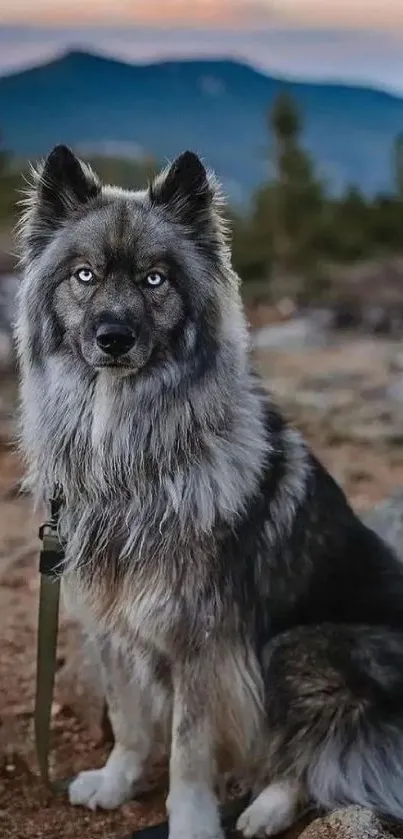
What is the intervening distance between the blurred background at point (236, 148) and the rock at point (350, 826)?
518 millimetres

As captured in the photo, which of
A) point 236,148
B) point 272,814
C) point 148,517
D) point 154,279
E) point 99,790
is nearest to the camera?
point 154,279

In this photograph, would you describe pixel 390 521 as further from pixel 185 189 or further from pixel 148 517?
pixel 185 189

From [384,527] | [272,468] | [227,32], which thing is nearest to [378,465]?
[384,527]

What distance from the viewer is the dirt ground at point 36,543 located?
2125 millimetres

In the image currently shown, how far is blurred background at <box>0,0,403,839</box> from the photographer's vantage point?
2.81 meters

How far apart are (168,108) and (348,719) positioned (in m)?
2.22

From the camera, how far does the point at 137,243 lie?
1.77 metres

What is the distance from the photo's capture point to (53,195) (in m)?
1.82

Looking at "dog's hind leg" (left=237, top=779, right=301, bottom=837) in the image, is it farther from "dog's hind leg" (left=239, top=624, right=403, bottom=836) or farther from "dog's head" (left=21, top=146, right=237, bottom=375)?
"dog's head" (left=21, top=146, right=237, bottom=375)

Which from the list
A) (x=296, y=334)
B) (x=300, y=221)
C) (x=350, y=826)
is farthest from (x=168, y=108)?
(x=350, y=826)

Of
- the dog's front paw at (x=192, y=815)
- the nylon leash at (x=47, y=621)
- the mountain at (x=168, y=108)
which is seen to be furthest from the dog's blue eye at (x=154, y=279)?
the mountain at (x=168, y=108)

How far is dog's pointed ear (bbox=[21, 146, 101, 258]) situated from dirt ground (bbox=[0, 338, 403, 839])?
733mm

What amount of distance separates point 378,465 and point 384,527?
1375mm

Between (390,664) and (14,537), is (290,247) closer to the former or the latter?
(14,537)
